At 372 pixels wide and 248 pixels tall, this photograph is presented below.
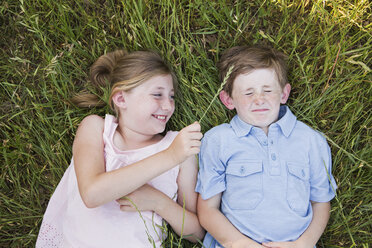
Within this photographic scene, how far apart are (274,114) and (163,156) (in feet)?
2.61

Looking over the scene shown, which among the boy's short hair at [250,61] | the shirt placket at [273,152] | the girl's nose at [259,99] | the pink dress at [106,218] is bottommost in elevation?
the pink dress at [106,218]

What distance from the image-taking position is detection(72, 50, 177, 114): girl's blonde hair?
2.63 m

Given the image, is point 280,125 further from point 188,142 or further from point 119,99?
point 119,99

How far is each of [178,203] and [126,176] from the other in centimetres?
60

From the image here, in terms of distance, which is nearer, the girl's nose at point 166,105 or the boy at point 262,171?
the boy at point 262,171

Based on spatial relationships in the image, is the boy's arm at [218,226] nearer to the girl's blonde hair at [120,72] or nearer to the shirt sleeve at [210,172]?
the shirt sleeve at [210,172]

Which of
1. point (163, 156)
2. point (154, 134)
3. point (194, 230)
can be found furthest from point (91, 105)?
point (194, 230)

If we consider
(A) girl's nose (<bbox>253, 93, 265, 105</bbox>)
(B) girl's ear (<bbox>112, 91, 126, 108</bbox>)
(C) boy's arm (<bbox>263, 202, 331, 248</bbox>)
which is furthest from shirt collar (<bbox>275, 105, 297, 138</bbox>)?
(B) girl's ear (<bbox>112, 91, 126, 108</bbox>)

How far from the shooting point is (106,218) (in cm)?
249

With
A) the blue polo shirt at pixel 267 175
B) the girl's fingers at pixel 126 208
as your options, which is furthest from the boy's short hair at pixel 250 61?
the girl's fingers at pixel 126 208

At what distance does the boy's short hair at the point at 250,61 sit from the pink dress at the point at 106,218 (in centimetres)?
60

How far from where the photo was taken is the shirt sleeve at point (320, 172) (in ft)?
8.30

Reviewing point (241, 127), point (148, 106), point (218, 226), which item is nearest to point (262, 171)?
point (241, 127)

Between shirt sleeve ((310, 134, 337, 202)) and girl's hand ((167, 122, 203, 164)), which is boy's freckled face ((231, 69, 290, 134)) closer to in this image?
shirt sleeve ((310, 134, 337, 202))
